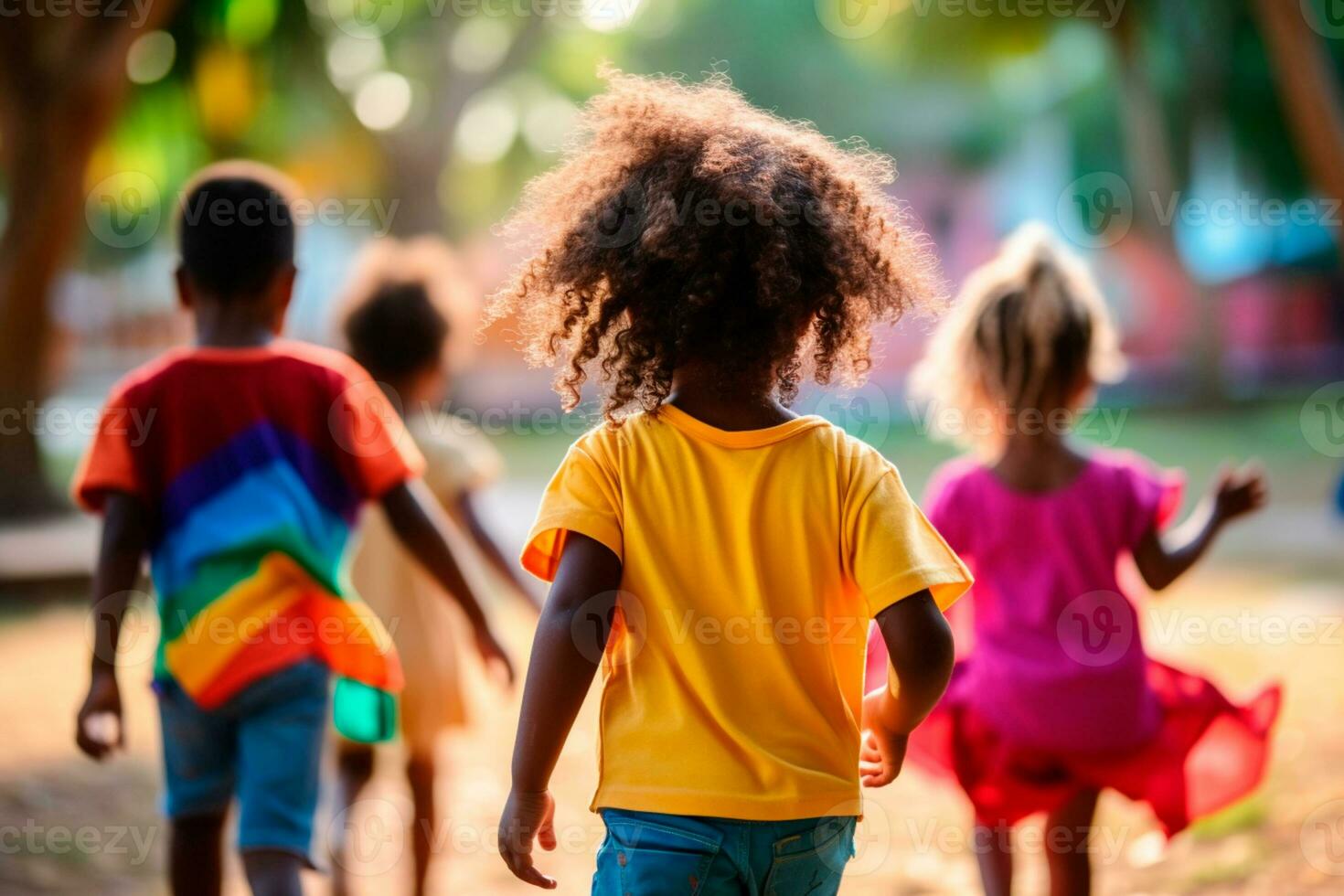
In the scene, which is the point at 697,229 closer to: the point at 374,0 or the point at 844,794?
the point at 844,794

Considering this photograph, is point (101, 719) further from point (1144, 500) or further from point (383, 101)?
point (383, 101)

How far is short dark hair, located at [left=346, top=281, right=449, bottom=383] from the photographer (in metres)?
3.93

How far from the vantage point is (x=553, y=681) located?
1.94 m

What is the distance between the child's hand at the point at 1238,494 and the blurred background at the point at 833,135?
0.79 m

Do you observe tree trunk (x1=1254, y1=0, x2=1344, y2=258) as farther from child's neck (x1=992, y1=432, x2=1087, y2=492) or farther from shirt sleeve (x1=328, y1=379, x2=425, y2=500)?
shirt sleeve (x1=328, y1=379, x2=425, y2=500)

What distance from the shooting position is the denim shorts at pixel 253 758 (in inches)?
103

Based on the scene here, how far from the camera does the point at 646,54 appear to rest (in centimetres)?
3100

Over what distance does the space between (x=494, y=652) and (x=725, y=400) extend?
128 cm

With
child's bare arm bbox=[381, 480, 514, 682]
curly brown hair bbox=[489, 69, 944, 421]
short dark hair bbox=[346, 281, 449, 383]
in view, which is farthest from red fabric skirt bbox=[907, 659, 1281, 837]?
short dark hair bbox=[346, 281, 449, 383]

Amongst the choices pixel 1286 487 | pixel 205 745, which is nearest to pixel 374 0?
pixel 1286 487

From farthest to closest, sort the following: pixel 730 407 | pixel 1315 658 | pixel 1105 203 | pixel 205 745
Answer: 1. pixel 1105 203
2. pixel 1315 658
3. pixel 205 745
4. pixel 730 407

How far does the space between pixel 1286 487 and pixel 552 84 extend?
54.4 ft

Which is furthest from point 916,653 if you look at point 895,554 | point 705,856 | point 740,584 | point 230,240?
point 230,240

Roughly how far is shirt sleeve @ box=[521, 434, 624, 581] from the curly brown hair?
0.34 ft
